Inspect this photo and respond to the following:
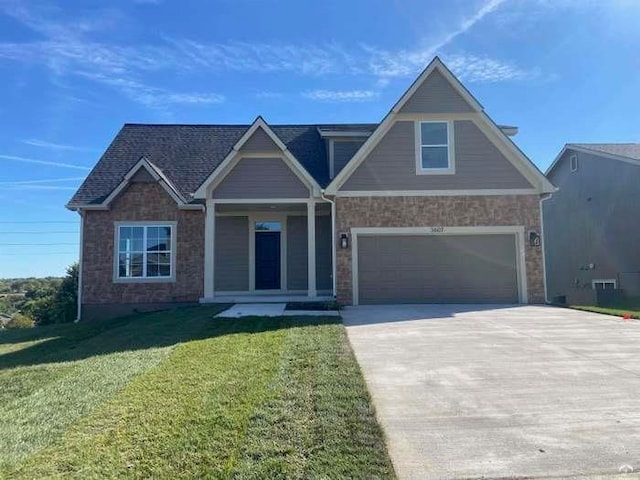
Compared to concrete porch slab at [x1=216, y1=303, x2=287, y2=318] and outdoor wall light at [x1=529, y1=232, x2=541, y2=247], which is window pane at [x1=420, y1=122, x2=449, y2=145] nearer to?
outdoor wall light at [x1=529, y1=232, x2=541, y2=247]

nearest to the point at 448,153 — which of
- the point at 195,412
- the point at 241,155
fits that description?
the point at 241,155

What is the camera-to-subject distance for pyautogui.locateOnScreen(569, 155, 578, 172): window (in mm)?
21609

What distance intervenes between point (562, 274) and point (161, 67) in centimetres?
2061

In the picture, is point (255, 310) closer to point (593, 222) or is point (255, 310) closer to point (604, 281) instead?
point (604, 281)

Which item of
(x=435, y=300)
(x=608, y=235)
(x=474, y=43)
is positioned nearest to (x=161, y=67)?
(x=474, y=43)

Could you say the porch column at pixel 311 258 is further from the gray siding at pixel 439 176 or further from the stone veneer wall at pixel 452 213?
the gray siding at pixel 439 176

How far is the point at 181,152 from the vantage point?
17422 millimetres

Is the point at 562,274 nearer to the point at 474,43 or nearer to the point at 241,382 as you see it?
the point at 474,43

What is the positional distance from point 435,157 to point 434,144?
0.40 metres

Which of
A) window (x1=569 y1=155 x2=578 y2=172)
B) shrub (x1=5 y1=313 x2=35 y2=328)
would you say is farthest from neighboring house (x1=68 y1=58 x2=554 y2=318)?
shrub (x1=5 y1=313 x2=35 y2=328)

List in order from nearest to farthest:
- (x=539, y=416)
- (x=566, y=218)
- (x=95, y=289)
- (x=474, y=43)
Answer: (x=539, y=416)
(x=474, y=43)
(x=95, y=289)
(x=566, y=218)

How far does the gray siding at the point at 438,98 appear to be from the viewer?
45.8 ft

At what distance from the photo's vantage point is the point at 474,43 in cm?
1338

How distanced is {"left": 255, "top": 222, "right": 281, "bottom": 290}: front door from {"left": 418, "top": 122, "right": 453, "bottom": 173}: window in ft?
18.4
